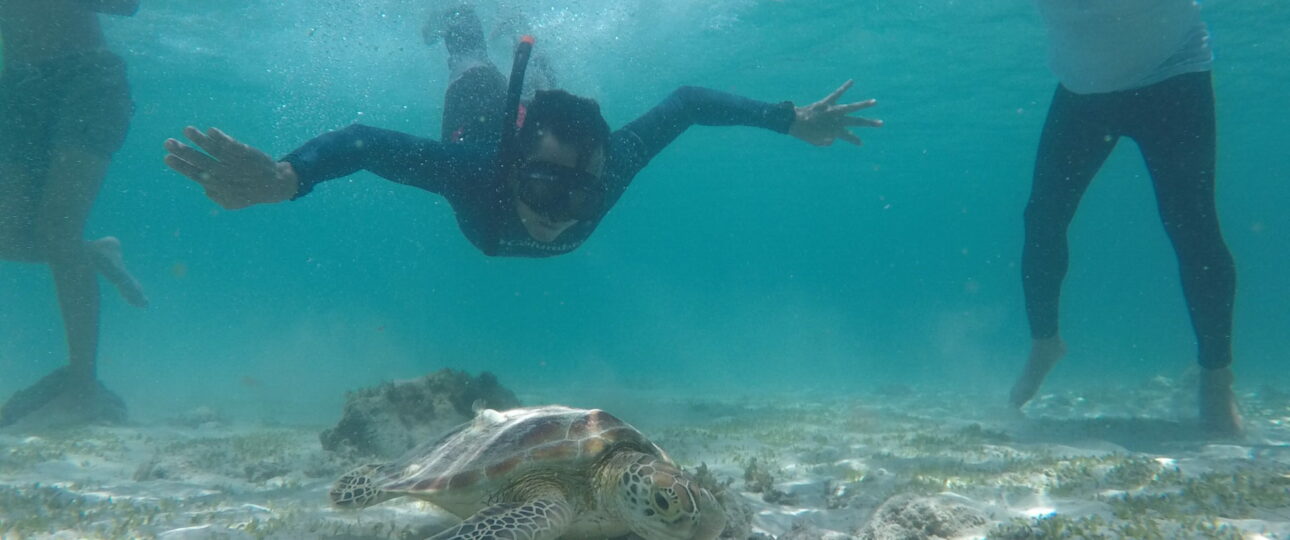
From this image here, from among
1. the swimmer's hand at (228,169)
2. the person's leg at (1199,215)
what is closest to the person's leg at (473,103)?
the swimmer's hand at (228,169)

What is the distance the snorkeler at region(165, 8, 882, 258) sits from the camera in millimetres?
3424

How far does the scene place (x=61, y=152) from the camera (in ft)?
25.9

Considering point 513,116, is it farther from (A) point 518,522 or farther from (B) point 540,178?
(A) point 518,522

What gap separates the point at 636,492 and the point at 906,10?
2102 cm

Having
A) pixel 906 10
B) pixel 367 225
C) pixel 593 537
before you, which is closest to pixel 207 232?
pixel 367 225

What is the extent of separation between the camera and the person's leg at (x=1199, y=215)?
523 cm

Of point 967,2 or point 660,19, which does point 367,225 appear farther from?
point 967,2

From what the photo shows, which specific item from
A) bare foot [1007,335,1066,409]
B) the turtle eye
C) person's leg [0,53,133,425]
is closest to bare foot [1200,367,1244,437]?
bare foot [1007,335,1066,409]

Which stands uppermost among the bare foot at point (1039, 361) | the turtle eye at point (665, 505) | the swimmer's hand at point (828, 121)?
the swimmer's hand at point (828, 121)

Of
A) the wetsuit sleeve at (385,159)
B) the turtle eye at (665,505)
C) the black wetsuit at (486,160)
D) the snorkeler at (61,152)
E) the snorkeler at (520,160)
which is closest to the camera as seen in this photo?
the turtle eye at (665,505)

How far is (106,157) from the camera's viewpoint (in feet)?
27.5

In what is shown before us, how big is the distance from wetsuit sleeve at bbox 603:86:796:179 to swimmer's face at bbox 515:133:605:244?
81 centimetres

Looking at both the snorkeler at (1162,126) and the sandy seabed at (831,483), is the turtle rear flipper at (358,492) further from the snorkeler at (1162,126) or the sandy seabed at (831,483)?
the snorkeler at (1162,126)

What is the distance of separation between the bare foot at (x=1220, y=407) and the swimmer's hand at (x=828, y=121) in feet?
13.3
